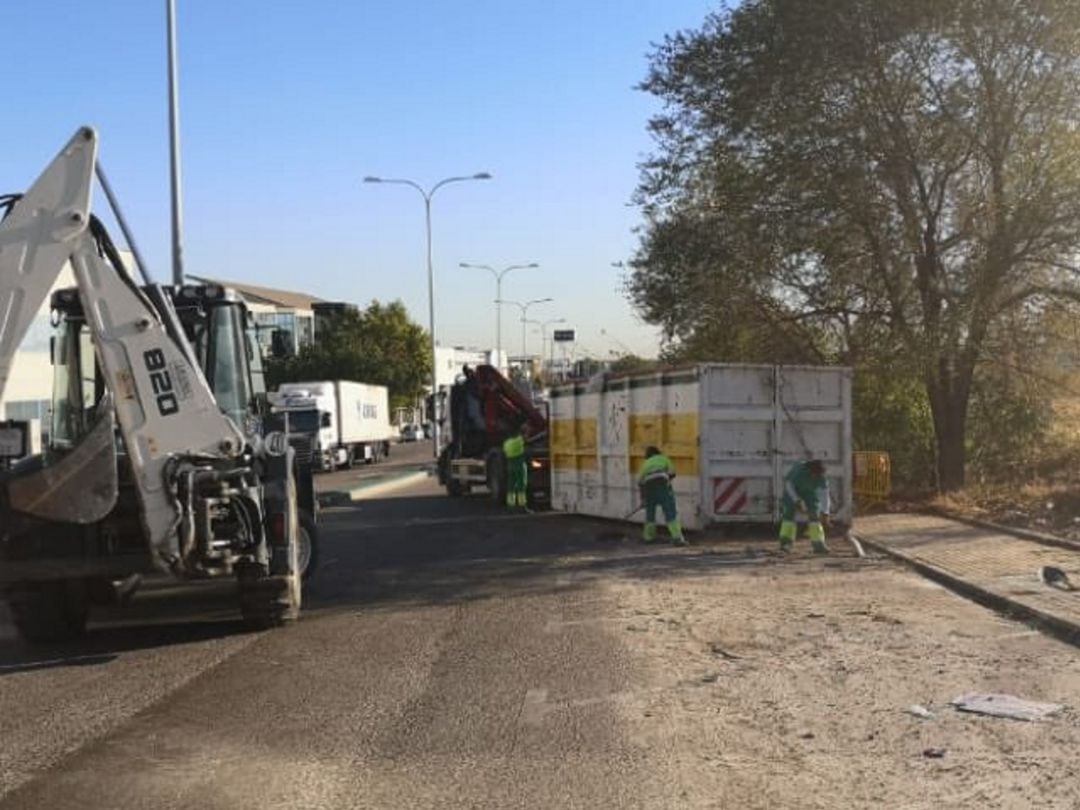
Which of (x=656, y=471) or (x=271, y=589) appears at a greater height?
(x=656, y=471)

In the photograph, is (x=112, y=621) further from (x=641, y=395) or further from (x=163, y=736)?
(x=641, y=395)

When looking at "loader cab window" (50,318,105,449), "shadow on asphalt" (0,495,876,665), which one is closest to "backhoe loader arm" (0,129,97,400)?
"loader cab window" (50,318,105,449)

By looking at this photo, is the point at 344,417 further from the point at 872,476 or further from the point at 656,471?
the point at 656,471

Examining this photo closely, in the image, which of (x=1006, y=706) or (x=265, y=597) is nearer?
(x=1006, y=706)

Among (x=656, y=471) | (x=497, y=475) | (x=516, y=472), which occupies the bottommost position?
(x=497, y=475)

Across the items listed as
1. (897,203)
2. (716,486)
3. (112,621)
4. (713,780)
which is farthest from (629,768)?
(897,203)

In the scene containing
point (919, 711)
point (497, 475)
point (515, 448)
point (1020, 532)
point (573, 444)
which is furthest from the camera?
point (497, 475)

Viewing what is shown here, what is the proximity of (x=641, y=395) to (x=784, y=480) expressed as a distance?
3.17 metres

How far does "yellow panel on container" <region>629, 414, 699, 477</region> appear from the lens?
1686cm

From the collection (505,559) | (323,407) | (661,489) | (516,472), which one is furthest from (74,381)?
(323,407)

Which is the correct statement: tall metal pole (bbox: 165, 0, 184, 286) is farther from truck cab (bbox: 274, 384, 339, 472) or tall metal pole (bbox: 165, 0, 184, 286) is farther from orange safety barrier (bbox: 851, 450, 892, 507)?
truck cab (bbox: 274, 384, 339, 472)

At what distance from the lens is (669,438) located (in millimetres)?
17672

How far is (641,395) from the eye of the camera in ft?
61.5

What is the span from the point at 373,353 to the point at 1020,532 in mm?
68169
